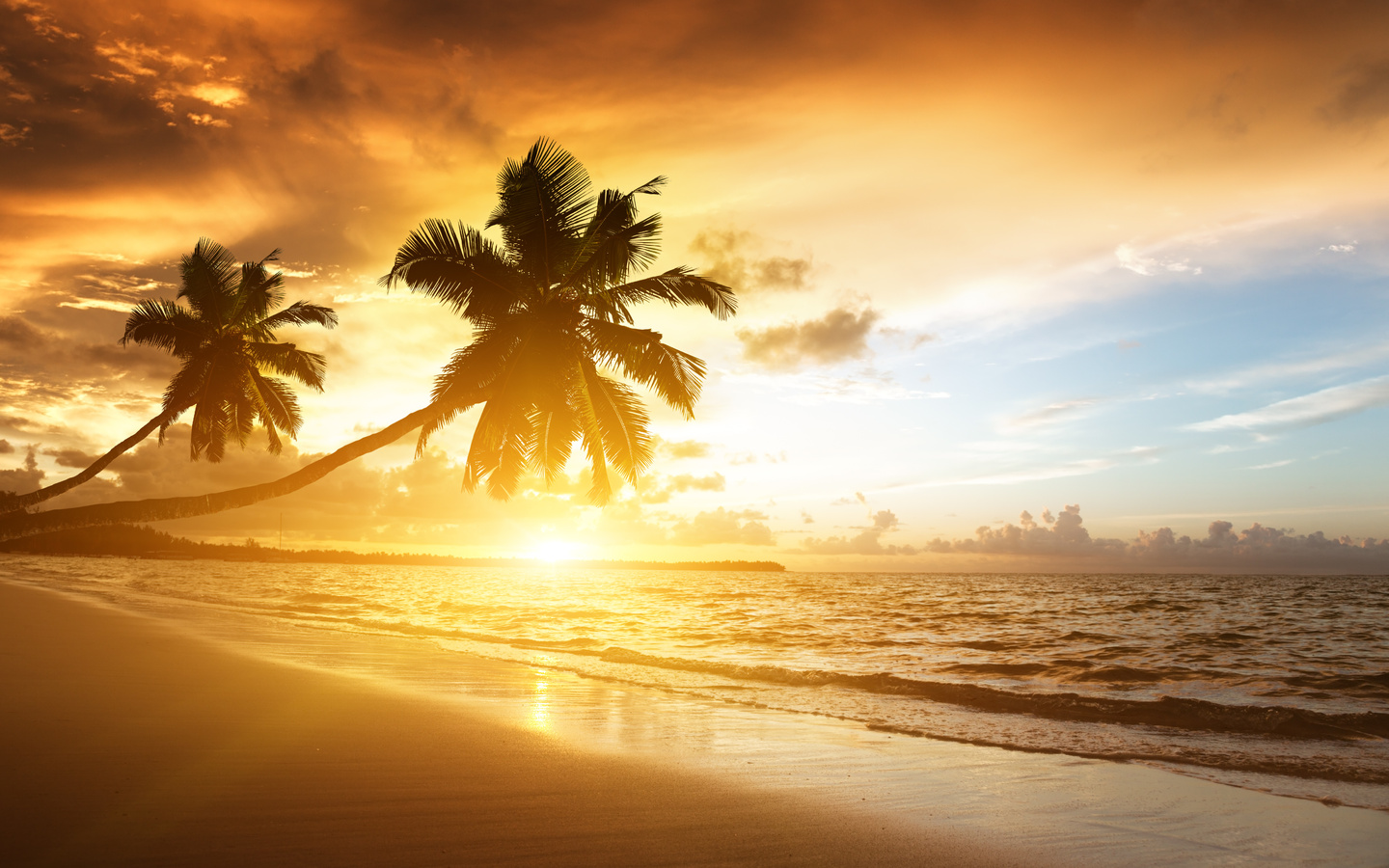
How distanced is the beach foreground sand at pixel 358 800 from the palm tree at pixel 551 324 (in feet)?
26.1

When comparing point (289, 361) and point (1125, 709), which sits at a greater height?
point (289, 361)

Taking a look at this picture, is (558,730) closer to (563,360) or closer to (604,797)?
(604,797)

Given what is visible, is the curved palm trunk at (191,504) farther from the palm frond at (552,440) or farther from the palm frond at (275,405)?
the palm frond at (275,405)

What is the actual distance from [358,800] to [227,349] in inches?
965

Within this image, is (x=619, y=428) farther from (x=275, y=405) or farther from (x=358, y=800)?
(x=275, y=405)

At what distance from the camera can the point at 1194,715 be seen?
30.2 ft

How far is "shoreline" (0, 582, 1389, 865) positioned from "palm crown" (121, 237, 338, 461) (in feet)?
56.4

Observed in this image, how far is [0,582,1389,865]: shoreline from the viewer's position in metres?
4.20

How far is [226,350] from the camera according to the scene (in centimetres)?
2445

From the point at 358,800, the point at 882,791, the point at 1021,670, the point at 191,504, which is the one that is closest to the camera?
the point at 358,800

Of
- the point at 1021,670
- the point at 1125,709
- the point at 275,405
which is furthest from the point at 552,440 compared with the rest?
the point at 275,405

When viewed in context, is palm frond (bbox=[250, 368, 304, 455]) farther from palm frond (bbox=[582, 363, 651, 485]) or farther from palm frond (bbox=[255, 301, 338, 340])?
palm frond (bbox=[582, 363, 651, 485])

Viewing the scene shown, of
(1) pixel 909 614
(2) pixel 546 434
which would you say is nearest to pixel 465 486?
(2) pixel 546 434

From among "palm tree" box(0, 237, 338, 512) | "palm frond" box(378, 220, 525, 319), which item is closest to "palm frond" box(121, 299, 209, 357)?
"palm tree" box(0, 237, 338, 512)
